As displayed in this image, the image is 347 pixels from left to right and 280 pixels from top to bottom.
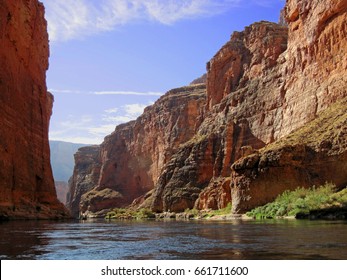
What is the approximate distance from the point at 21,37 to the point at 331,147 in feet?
181

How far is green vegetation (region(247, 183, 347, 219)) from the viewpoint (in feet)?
173

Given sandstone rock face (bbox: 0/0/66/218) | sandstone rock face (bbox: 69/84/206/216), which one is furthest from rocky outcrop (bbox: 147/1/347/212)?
sandstone rock face (bbox: 0/0/66/218)

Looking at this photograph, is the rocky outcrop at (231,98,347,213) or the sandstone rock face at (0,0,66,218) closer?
the rocky outcrop at (231,98,347,213)

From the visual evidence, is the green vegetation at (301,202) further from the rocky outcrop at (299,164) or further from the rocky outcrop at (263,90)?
the rocky outcrop at (263,90)

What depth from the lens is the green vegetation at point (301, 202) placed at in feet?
173

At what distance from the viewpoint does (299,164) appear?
69.1 m

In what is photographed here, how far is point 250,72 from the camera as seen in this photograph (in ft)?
425

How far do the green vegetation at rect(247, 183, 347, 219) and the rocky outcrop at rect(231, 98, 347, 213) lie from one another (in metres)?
2.46

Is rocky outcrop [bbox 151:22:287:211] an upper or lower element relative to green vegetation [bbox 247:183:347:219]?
upper

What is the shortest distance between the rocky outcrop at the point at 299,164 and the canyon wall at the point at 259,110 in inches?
5.8

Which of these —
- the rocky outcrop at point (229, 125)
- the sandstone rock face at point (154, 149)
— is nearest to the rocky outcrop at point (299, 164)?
the rocky outcrop at point (229, 125)

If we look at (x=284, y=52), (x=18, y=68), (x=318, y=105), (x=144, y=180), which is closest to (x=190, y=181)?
(x=284, y=52)

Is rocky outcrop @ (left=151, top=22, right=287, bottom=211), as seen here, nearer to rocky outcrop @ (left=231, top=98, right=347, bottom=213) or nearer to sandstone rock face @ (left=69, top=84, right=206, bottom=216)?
rocky outcrop @ (left=231, top=98, right=347, bottom=213)

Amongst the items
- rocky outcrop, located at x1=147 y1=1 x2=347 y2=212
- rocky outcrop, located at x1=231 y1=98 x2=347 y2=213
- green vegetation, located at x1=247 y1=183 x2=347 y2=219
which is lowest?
green vegetation, located at x1=247 y1=183 x2=347 y2=219
